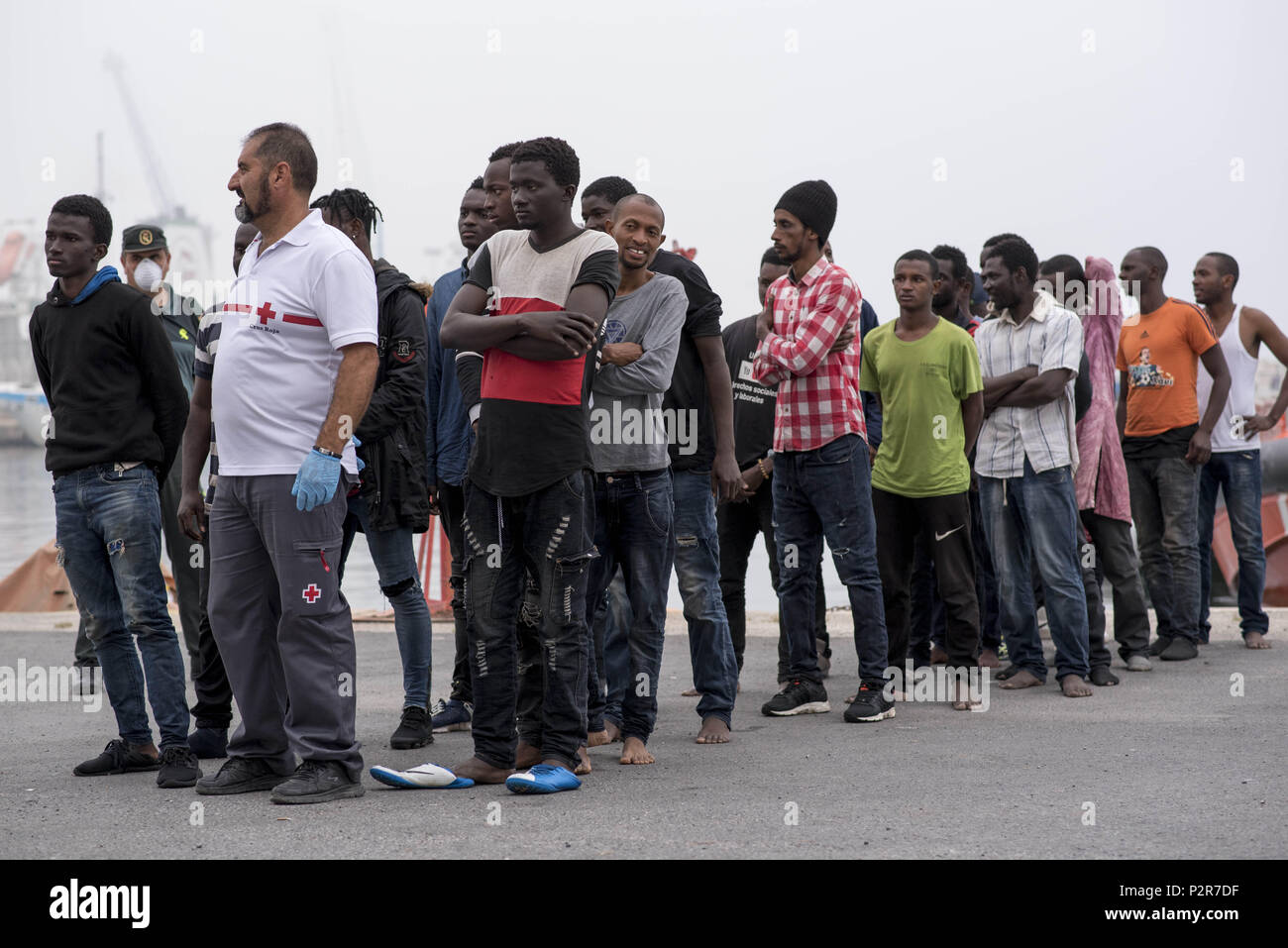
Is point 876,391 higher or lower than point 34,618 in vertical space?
higher

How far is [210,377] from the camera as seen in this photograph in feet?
17.6

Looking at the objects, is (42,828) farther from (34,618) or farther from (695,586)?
(34,618)

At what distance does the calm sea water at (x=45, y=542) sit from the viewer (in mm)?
17697

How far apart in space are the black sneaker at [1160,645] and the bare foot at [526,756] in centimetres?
498

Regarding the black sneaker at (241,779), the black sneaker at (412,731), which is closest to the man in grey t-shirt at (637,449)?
the black sneaker at (412,731)

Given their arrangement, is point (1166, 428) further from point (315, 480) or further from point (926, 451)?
point (315, 480)

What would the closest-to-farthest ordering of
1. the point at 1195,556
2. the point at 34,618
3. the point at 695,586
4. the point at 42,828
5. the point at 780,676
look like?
1. the point at 42,828
2. the point at 695,586
3. the point at 780,676
4. the point at 1195,556
5. the point at 34,618

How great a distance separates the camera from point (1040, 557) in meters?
7.59

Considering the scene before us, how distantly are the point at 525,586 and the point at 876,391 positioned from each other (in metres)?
2.97

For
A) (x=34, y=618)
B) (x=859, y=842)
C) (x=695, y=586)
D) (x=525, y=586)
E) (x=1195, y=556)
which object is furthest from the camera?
(x=34, y=618)

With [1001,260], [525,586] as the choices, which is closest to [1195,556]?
[1001,260]

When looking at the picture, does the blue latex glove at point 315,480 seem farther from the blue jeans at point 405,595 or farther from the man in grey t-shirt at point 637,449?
the blue jeans at point 405,595

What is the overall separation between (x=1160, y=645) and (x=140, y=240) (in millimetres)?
6380

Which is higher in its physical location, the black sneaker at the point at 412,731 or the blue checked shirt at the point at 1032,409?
the blue checked shirt at the point at 1032,409
